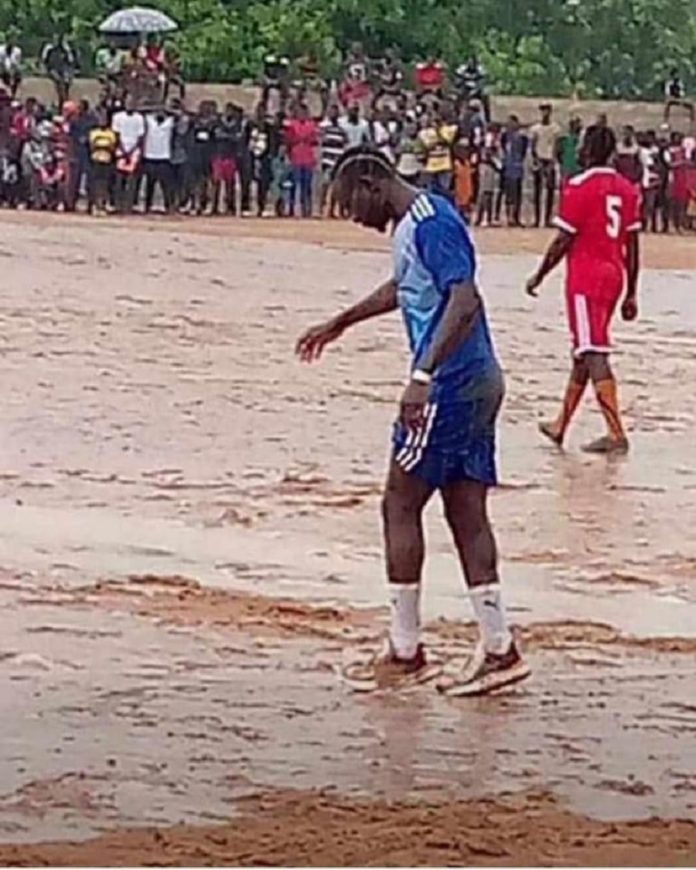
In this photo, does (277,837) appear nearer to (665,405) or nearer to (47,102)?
(665,405)

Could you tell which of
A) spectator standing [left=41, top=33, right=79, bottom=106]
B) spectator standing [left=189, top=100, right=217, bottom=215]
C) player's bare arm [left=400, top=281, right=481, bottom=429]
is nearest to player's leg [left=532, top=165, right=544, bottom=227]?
spectator standing [left=189, top=100, right=217, bottom=215]

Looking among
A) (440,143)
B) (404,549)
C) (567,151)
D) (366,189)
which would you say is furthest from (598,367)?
(567,151)

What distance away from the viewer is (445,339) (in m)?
8.30

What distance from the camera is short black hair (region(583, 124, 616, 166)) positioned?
13.8 m

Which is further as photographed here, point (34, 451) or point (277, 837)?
point (34, 451)

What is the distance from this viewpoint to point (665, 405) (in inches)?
674

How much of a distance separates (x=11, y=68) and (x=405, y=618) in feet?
100.0

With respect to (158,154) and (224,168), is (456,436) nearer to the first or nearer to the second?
(158,154)

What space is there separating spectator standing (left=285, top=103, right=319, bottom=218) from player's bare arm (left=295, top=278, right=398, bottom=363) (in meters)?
27.1

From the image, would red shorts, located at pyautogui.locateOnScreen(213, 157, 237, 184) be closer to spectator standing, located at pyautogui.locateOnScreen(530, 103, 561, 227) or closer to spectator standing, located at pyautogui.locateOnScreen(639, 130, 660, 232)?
spectator standing, located at pyautogui.locateOnScreen(530, 103, 561, 227)

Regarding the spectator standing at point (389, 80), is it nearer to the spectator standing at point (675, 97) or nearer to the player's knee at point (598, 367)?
the spectator standing at point (675, 97)

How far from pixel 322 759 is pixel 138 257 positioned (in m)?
19.5

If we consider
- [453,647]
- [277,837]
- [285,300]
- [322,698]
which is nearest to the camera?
[277,837]

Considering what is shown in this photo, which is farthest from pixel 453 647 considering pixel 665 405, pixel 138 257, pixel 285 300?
pixel 138 257
